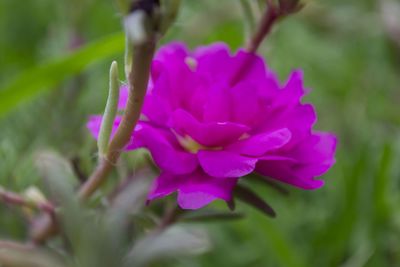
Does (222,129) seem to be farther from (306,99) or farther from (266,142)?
(306,99)

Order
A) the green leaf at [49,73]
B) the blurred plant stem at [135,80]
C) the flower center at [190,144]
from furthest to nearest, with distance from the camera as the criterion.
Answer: the green leaf at [49,73] → the flower center at [190,144] → the blurred plant stem at [135,80]

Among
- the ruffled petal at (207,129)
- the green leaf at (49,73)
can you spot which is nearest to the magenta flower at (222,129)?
the ruffled petal at (207,129)

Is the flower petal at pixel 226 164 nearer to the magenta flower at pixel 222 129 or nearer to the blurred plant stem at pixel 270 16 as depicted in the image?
the magenta flower at pixel 222 129

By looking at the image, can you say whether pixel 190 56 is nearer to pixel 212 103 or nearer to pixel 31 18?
pixel 212 103

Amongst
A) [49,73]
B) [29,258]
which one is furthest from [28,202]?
[49,73]

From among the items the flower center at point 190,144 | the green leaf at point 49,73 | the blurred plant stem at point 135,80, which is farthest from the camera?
the green leaf at point 49,73

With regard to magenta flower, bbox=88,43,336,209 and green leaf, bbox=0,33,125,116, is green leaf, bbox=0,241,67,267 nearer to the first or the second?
magenta flower, bbox=88,43,336,209
